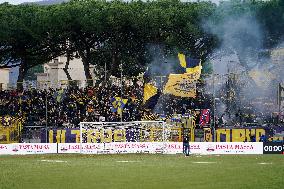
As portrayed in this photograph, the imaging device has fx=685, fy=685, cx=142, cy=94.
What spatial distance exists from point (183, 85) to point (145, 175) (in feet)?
95.1

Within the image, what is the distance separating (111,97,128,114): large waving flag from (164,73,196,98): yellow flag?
4460 millimetres

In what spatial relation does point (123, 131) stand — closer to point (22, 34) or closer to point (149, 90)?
point (149, 90)

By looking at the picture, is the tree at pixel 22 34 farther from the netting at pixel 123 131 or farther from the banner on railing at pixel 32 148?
the netting at pixel 123 131

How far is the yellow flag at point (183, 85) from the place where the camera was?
58031 mm

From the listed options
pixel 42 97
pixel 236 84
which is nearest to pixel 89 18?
pixel 42 97

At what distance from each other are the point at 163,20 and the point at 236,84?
14.5 m

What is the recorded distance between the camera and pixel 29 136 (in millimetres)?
58250

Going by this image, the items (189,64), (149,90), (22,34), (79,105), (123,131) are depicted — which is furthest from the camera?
(22,34)

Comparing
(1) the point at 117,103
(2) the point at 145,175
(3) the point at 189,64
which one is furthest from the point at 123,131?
(2) the point at 145,175

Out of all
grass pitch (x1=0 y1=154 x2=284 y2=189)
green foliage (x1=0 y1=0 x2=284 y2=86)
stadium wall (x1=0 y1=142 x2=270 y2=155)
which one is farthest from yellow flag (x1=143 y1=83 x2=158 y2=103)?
grass pitch (x1=0 y1=154 x2=284 y2=189)

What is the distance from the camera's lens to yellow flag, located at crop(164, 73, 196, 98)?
58.0 metres

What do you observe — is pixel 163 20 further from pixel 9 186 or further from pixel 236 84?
pixel 9 186

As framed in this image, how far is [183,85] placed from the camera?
5816 cm

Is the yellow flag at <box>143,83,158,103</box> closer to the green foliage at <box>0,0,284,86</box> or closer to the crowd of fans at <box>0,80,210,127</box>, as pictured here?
the crowd of fans at <box>0,80,210,127</box>
